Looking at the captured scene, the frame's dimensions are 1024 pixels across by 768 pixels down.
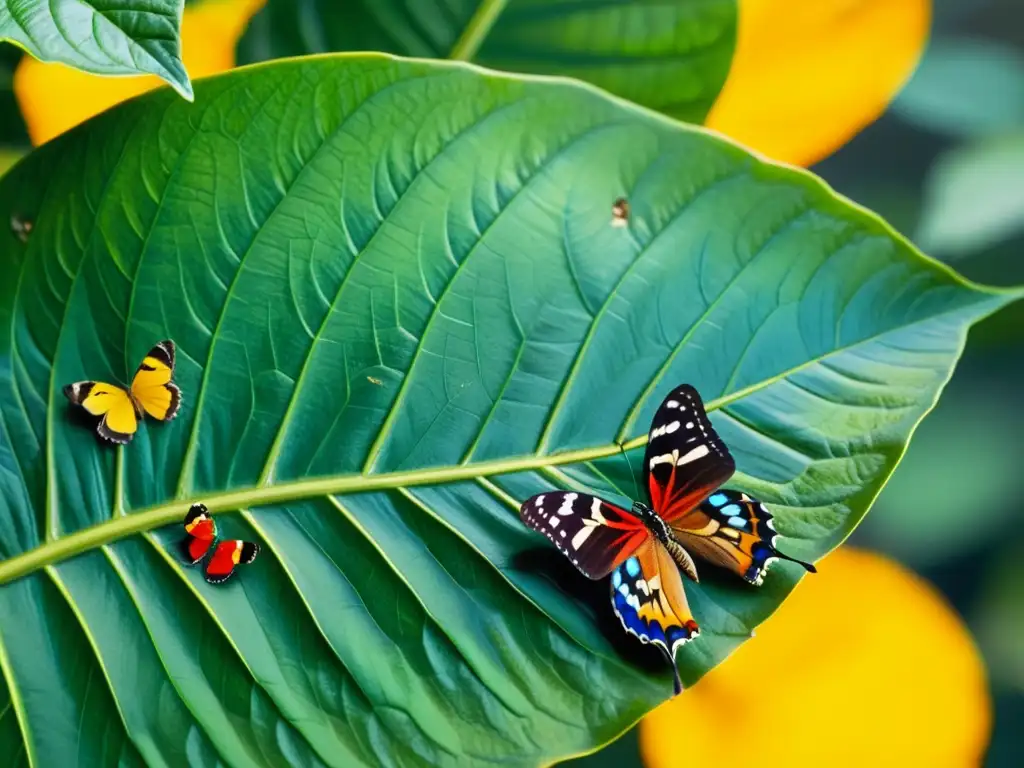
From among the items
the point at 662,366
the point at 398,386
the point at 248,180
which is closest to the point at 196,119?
the point at 248,180

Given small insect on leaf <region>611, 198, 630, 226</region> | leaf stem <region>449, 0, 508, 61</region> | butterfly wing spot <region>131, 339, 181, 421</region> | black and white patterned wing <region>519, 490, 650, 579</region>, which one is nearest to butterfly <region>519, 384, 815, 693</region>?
black and white patterned wing <region>519, 490, 650, 579</region>

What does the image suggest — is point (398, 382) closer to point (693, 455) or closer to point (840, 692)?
point (693, 455)

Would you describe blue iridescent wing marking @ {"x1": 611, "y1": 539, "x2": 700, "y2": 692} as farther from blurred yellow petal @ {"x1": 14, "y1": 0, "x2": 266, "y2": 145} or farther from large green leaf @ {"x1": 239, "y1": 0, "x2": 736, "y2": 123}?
blurred yellow petal @ {"x1": 14, "y1": 0, "x2": 266, "y2": 145}

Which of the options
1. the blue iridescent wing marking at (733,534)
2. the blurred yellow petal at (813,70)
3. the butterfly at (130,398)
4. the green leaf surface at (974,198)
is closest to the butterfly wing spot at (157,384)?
the butterfly at (130,398)

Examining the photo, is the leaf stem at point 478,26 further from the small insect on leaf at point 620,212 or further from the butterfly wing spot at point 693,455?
the butterfly wing spot at point 693,455

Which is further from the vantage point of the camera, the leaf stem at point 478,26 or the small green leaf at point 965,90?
the small green leaf at point 965,90

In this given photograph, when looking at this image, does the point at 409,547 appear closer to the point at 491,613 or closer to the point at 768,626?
the point at 491,613

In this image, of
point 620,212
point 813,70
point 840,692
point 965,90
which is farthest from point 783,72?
point 840,692
